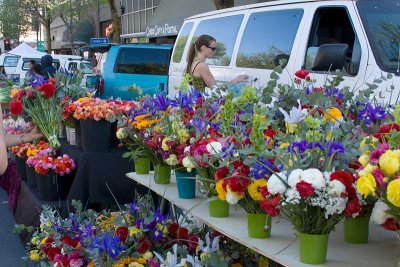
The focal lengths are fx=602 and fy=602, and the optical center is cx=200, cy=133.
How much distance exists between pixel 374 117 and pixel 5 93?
3697 mm

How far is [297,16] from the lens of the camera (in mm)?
5570

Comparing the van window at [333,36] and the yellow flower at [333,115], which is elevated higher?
the van window at [333,36]

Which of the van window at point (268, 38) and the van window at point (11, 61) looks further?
the van window at point (11, 61)

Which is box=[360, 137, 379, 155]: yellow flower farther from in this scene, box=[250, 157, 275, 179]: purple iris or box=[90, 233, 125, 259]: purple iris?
box=[90, 233, 125, 259]: purple iris

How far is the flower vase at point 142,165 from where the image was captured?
3.67 meters

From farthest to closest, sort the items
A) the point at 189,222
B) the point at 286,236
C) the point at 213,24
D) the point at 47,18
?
1. the point at 47,18
2. the point at 213,24
3. the point at 189,222
4. the point at 286,236

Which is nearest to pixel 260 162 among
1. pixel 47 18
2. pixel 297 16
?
pixel 297 16

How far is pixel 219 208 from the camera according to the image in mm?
2648

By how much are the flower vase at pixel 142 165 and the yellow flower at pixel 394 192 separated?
6.91 ft

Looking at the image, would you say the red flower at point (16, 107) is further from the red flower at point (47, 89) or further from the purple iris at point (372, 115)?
the purple iris at point (372, 115)

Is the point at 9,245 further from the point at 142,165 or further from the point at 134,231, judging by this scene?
the point at 134,231

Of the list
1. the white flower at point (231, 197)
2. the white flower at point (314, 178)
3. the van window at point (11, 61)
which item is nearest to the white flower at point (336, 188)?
the white flower at point (314, 178)

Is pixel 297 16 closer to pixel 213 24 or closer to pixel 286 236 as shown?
pixel 213 24

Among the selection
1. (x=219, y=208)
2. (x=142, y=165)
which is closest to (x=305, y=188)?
(x=219, y=208)
